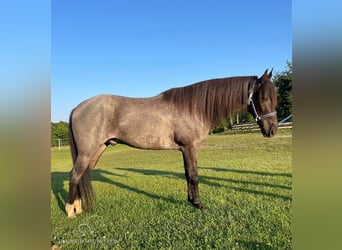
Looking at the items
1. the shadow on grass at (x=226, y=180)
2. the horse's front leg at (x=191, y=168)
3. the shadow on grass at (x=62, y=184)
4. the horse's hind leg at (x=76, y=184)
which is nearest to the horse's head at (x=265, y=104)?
the shadow on grass at (x=226, y=180)

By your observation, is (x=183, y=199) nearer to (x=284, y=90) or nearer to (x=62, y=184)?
(x=62, y=184)

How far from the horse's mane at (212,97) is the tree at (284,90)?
0.37 m

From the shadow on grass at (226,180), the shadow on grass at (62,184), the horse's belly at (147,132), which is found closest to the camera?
the shadow on grass at (226,180)

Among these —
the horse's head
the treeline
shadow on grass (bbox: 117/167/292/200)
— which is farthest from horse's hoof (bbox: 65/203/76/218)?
the horse's head

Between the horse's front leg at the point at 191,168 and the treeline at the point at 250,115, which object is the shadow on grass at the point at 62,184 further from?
the treeline at the point at 250,115

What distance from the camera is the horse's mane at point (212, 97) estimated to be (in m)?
2.73

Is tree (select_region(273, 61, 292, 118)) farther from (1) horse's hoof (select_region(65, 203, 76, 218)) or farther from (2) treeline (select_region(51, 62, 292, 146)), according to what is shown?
(1) horse's hoof (select_region(65, 203, 76, 218))

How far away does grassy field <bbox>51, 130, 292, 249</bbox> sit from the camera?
7.32 ft

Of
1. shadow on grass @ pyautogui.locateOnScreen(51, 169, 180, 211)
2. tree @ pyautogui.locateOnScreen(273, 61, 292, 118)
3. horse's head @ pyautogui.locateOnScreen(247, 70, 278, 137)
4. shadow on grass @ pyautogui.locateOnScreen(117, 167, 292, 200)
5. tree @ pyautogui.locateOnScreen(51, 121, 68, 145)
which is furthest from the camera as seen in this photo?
shadow on grass @ pyautogui.locateOnScreen(51, 169, 180, 211)

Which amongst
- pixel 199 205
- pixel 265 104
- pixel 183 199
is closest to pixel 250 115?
Result: pixel 265 104

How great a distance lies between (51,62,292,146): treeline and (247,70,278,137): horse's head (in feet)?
0.19

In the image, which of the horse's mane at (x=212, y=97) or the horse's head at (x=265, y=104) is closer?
the horse's head at (x=265, y=104)
